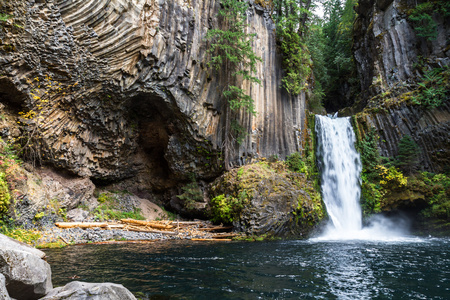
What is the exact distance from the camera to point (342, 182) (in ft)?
52.8

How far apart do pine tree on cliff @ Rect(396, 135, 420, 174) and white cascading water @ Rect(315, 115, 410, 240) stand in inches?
90.7

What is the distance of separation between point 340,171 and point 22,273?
16.6m

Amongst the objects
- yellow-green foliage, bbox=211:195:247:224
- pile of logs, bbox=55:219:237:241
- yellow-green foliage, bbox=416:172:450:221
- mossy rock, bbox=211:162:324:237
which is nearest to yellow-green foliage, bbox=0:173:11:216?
pile of logs, bbox=55:219:237:241

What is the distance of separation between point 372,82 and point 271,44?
7.91 meters

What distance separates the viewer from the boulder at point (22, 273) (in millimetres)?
2809

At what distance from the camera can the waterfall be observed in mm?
15109

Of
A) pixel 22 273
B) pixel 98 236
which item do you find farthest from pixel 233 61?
pixel 22 273

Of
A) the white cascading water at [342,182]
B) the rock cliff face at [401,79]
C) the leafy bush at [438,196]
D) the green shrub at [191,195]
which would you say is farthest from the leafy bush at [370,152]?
the green shrub at [191,195]

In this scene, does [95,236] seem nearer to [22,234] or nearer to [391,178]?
[22,234]

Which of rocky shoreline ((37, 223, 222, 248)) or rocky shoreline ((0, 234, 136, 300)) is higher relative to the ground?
rocky shoreline ((0, 234, 136, 300))

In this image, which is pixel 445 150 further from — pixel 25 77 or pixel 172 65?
pixel 25 77

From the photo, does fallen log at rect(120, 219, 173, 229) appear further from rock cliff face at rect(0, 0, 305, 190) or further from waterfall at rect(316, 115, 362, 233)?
waterfall at rect(316, 115, 362, 233)

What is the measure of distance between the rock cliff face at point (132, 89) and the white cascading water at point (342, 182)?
192 centimetres

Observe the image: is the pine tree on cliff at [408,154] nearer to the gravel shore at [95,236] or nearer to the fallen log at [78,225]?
the gravel shore at [95,236]
